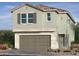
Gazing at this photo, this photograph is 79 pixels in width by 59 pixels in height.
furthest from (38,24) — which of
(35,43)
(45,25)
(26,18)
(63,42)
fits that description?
(63,42)

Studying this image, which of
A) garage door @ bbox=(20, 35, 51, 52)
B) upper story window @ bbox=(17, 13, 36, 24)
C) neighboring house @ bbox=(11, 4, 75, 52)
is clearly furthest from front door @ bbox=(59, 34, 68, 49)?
upper story window @ bbox=(17, 13, 36, 24)

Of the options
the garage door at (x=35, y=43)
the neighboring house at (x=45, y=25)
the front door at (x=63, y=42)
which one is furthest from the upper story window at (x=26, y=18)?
the front door at (x=63, y=42)

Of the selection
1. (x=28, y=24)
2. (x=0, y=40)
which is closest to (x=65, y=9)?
(x=28, y=24)

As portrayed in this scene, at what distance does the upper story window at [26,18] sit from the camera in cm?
1570

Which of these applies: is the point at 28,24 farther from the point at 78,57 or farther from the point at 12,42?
the point at 78,57

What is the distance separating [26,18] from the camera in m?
15.7

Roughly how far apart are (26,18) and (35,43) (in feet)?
2.72

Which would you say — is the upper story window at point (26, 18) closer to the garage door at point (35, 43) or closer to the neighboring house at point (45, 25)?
the neighboring house at point (45, 25)

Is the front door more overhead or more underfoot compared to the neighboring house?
more underfoot

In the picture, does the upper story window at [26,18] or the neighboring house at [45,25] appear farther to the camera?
the upper story window at [26,18]

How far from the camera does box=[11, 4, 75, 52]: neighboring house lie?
15594 mm

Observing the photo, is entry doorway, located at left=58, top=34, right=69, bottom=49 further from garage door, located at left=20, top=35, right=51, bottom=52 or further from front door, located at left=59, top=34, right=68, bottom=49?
garage door, located at left=20, top=35, right=51, bottom=52

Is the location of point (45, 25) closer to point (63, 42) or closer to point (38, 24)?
point (38, 24)

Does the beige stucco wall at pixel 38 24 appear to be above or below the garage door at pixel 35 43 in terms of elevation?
above
